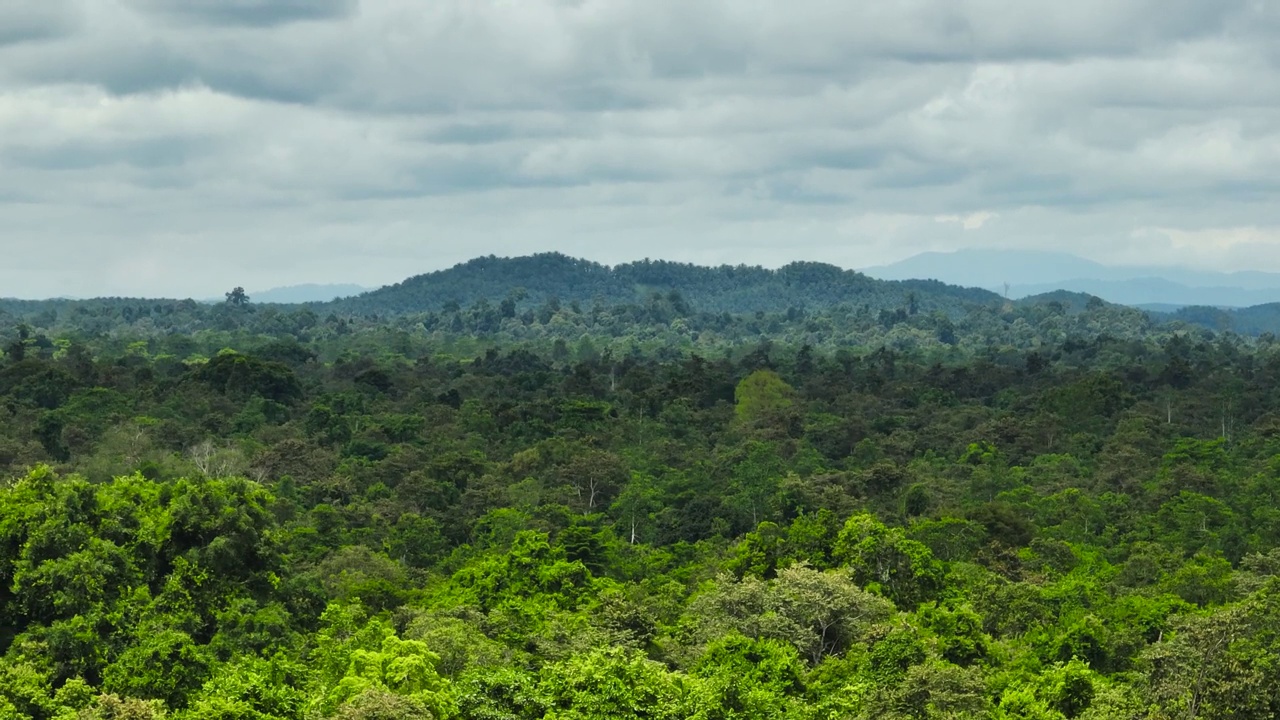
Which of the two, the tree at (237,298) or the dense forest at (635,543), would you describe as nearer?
the dense forest at (635,543)

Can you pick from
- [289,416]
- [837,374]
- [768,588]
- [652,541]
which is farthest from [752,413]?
[768,588]

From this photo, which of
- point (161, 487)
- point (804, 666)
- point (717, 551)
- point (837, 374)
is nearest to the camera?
point (804, 666)

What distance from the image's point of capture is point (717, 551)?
45.6 m

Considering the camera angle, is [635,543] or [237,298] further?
[237,298]

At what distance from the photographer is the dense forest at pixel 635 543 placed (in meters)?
24.1

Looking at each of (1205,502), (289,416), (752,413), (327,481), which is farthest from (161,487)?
(752,413)

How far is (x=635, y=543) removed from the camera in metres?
50.0

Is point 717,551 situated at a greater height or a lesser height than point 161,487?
lesser

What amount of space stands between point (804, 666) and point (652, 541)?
21.5m

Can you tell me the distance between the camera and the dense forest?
24062mm

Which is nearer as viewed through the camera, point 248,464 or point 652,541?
point 652,541

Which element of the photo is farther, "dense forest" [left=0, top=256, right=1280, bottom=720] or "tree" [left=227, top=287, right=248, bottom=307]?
"tree" [left=227, top=287, right=248, bottom=307]

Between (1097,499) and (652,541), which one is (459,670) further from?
(1097,499)

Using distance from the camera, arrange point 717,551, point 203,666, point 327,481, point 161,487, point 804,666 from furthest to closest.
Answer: point 327,481 → point 717,551 → point 161,487 → point 804,666 → point 203,666
